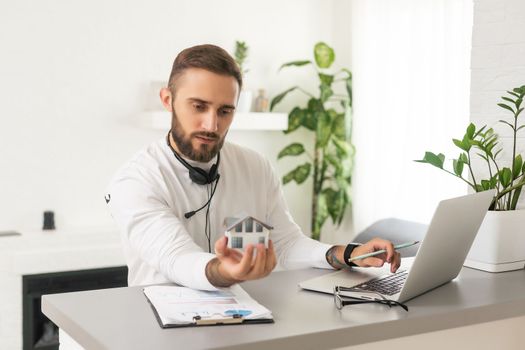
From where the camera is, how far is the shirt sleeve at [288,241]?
2295mm

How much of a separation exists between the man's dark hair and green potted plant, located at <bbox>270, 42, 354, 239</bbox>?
8.37 ft

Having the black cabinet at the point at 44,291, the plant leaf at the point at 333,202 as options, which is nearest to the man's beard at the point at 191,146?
the black cabinet at the point at 44,291

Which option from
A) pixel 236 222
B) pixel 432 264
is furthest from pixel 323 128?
pixel 236 222

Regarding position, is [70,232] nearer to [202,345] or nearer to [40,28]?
[40,28]

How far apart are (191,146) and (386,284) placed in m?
0.72

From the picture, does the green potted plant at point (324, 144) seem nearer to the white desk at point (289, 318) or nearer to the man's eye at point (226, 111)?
the man's eye at point (226, 111)

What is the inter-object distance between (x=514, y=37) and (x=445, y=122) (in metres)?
1.76

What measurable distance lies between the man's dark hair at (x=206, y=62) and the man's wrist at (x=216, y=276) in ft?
2.26

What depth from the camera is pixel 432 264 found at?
1886 mm

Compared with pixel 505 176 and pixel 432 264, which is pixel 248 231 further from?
pixel 505 176

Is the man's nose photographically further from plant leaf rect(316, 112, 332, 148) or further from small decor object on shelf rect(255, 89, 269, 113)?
plant leaf rect(316, 112, 332, 148)

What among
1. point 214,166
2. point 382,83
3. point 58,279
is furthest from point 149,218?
point 382,83

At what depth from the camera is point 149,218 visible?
2109 mm

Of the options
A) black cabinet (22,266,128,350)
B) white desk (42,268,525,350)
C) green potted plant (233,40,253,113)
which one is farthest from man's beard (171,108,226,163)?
green potted plant (233,40,253,113)
